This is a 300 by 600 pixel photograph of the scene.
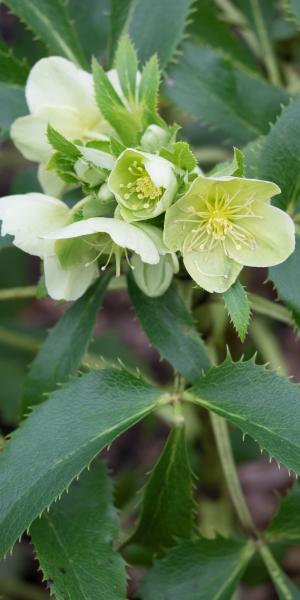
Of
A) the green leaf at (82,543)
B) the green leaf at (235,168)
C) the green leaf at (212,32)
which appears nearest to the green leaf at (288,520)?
the green leaf at (82,543)

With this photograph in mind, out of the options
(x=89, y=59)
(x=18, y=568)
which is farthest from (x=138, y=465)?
(x=89, y=59)

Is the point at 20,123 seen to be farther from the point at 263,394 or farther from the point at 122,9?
the point at 263,394

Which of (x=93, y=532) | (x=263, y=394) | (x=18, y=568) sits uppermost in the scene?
(x=263, y=394)

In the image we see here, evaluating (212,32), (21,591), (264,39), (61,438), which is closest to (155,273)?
(61,438)

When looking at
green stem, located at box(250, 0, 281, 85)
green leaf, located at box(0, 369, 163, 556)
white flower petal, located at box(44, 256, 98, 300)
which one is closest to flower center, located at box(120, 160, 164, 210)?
white flower petal, located at box(44, 256, 98, 300)

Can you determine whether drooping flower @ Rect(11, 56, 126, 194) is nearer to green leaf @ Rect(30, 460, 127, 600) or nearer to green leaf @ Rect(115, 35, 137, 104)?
green leaf @ Rect(115, 35, 137, 104)

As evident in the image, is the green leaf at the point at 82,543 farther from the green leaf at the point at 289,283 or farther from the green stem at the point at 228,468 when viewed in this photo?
the green leaf at the point at 289,283
